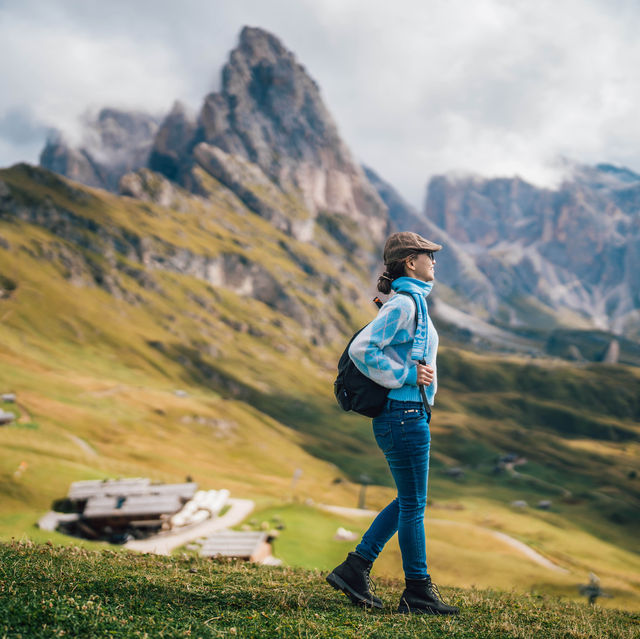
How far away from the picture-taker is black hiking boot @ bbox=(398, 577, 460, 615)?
8.27 meters

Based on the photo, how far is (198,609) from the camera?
6.95 meters

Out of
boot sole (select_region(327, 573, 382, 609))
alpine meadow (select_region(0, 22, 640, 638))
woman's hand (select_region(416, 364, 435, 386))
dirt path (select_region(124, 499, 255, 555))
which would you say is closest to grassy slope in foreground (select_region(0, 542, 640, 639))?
alpine meadow (select_region(0, 22, 640, 638))

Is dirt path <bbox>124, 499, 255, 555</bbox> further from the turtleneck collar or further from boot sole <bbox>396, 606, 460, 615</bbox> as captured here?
the turtleneck collar

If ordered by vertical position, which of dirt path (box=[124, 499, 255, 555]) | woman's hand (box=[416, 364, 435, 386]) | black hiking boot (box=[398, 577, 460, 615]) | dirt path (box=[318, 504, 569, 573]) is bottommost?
dirt path (box=[124, 499, 255, 555])

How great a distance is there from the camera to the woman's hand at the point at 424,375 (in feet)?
27.5

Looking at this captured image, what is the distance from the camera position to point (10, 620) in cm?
548

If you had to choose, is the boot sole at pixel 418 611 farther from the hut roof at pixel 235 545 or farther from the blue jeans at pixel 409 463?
the hut roof at pixel 235 545

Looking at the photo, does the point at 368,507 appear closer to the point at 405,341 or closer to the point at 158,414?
the point at 158,414

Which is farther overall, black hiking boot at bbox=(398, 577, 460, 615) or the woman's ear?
the woman's ear

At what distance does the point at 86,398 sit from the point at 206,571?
9525cm

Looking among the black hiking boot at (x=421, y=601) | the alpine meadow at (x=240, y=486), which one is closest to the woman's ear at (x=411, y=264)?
the black hiking boot at (x=421, y=601)

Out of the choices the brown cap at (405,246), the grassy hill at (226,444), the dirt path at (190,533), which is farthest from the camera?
the grassy hill at (226,444)

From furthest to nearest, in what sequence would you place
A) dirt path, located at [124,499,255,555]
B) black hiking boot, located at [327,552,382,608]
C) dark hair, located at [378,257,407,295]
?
dirt path, located at [124,499,255,555]
dark hair, located at [378,257,407,295]
black hiking boot, located at [327,552,382,608]

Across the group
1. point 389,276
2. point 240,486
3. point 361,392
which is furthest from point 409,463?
point 240,486
